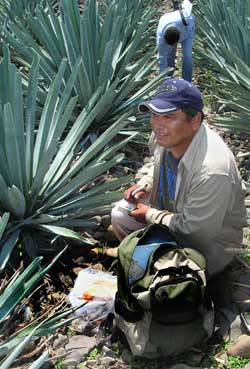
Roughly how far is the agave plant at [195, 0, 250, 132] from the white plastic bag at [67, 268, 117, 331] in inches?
76.8

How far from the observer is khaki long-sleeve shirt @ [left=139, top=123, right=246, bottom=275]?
2877 millimetres

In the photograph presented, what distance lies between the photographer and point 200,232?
2.95m

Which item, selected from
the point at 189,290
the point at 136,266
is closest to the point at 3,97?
the point at 136,266

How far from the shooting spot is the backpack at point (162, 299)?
274 centimetres

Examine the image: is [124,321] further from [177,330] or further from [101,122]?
[101,122]

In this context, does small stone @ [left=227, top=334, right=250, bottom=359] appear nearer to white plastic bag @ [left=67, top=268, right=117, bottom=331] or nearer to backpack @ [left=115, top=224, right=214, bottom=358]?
backpack @ [left=115, top=224, right=214, bottom=358]

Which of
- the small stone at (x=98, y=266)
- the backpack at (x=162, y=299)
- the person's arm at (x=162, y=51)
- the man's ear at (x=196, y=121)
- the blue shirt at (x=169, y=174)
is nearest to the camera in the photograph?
the backpack at (x=162, y=299)

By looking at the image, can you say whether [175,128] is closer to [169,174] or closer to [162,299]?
[169,174]

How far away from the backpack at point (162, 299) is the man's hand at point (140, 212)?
0.29m

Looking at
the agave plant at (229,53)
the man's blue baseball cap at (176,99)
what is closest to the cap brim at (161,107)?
the man's blue baseball cap at (176,99)

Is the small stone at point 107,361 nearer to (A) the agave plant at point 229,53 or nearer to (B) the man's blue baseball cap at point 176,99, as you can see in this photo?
(B) the man's blue baseball cap at point 176,99

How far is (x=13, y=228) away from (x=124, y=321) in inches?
31.9

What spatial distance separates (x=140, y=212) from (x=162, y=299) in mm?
571

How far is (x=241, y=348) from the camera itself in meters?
2.83
